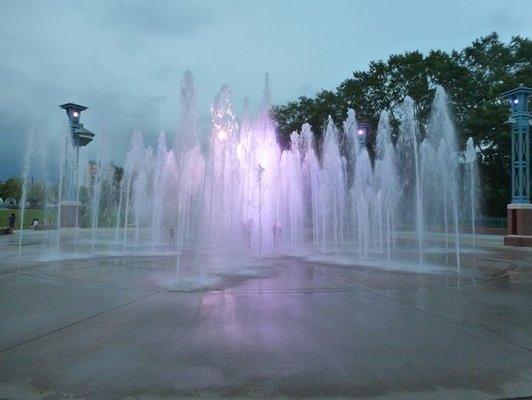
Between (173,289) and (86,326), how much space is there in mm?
2874

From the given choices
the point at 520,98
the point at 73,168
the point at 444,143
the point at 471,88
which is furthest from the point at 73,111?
the point at 471,88

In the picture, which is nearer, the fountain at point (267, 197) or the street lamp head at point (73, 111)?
the fountain at point (267, 197)

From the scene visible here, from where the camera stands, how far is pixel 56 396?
4.09 meters

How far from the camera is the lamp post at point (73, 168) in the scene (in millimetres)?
31391

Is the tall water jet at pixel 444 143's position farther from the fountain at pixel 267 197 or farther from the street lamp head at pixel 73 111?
the street lamp head at pixel 73 111

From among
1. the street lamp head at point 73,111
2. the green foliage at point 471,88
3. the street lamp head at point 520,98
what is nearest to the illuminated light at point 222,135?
the street lamp head at point 520,98

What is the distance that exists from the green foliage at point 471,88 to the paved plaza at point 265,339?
27.4 meters

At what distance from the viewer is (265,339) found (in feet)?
19.0

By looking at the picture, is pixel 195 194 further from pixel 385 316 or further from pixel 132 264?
pixel 385 316

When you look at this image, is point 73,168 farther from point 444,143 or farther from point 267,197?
point 444,143

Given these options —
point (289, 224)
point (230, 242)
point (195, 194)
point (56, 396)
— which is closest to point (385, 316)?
point (56, 396)

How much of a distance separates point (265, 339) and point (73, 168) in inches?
1142

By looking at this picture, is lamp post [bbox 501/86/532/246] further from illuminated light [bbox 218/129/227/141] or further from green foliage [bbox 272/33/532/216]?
illuminated light [bbox 218/129/227/141]

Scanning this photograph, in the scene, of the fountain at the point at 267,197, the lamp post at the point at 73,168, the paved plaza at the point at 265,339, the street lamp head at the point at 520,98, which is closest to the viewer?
the paved plaza at the point at 265,339
